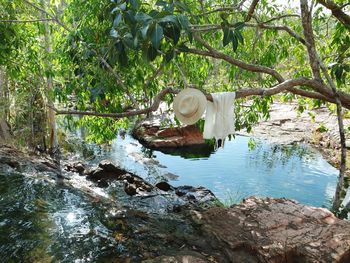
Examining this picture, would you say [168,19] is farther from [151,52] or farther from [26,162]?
[26,162]

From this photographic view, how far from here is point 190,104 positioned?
2.70 metres

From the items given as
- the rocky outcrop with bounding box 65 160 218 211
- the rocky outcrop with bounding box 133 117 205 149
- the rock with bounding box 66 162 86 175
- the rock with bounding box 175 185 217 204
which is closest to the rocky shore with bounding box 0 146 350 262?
the rocky outcrop with bounding box 65 160 218 211

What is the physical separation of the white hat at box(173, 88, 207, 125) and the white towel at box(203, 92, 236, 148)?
160mm

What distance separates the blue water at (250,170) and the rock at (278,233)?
2689 mm

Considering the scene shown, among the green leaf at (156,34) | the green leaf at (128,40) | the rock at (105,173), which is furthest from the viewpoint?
the rock at (105,173)

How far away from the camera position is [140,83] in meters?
4.00

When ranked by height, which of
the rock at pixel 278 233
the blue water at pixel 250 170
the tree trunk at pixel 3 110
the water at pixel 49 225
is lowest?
the blue water at pixel 250 170

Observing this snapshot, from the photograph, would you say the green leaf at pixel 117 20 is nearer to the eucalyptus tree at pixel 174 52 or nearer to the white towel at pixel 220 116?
the eucalyptus tree at pixel 174 52

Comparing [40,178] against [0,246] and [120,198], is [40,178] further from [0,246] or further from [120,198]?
[0,246]

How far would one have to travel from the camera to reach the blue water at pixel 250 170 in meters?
7.99

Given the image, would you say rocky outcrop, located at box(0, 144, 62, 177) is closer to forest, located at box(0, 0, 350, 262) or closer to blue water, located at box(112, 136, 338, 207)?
forest, located at box(0, 0, 350, 262)

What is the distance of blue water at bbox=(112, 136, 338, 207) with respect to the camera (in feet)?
26.2

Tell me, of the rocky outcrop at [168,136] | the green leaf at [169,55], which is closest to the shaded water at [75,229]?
the green leaf at [169,55]

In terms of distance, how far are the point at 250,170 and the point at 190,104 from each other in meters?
7.26
